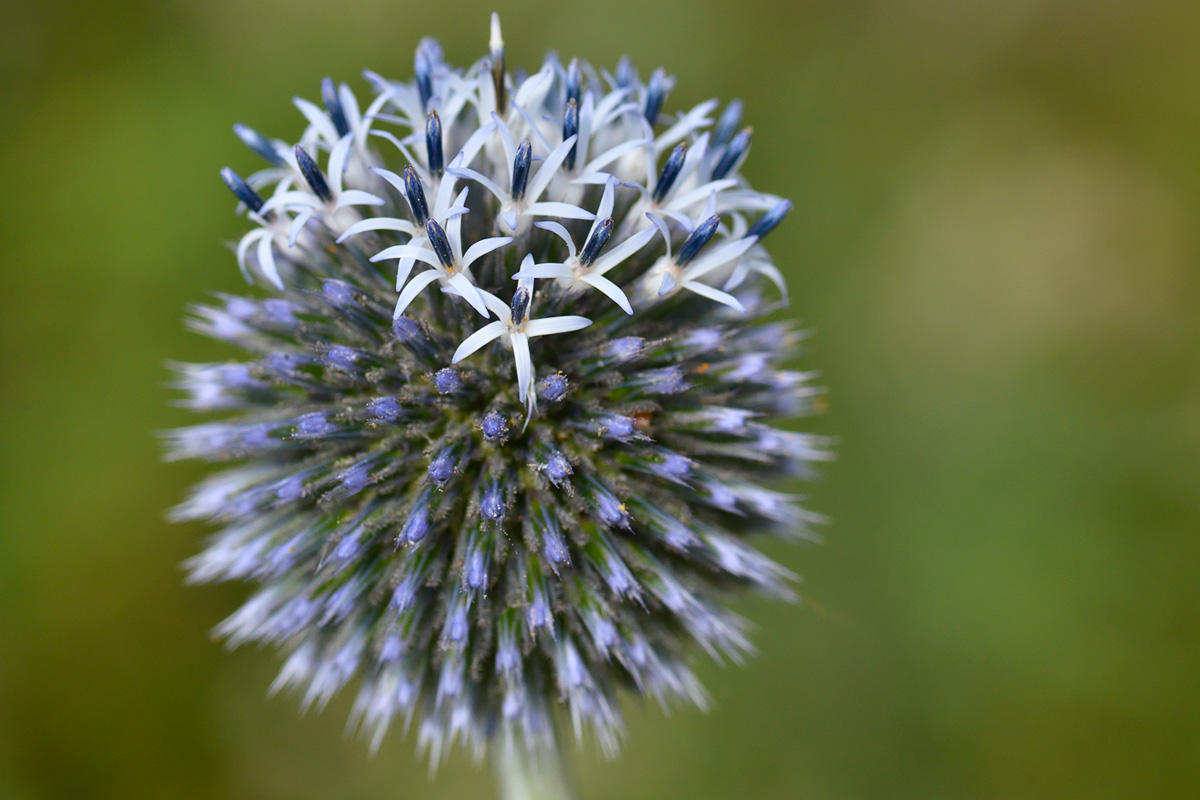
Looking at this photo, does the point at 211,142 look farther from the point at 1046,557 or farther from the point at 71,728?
the point at 1046,557

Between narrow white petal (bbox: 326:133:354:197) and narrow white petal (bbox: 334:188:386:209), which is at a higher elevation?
narrow white petal (bbox: 326:133:354:197)

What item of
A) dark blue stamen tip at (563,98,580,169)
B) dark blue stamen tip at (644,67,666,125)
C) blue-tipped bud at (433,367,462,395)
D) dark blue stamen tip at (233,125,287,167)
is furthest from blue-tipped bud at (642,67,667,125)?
dark blue stamen tip at (233,125,287,167)

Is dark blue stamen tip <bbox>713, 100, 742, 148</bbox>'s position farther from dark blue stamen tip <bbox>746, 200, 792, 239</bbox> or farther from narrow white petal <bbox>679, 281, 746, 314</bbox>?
narrow white petal <bbox>679, 281, 746, 314</bbox>

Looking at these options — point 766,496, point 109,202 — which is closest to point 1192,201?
point 766,496

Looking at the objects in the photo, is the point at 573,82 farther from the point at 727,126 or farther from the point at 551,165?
the point at 727,126

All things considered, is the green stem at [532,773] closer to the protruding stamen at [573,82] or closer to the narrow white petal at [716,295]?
the narrow white petal at [716,295]

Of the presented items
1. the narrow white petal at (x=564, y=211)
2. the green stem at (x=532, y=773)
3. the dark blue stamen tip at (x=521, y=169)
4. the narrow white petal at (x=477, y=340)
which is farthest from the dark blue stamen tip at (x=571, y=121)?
the green stem at (x=532, y=773)

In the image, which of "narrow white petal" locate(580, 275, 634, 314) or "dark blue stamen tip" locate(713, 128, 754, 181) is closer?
"narrow white petal" locate(580, 275, 634, 314)
